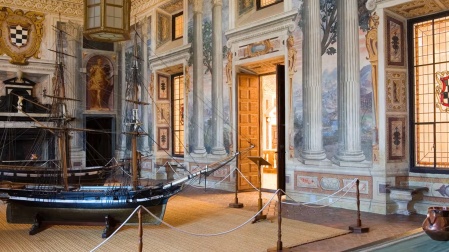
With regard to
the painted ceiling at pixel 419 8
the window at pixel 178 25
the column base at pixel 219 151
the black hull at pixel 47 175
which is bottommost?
the black hull at pixel 47 175

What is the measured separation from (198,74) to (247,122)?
245 centimetres

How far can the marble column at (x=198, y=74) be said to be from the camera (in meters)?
13.6

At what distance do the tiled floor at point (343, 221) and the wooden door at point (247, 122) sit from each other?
1665 mm

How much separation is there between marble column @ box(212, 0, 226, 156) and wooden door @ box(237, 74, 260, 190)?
69cm

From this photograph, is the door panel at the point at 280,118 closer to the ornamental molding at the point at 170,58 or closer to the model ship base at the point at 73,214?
the model ship base at the point at 73,214

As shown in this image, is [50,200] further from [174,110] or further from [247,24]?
[174,110]

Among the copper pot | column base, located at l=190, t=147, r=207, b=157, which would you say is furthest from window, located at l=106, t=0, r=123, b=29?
the copper pot

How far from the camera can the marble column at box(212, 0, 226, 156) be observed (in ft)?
41.9

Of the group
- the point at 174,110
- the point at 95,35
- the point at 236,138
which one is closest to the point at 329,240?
the point at 236,138

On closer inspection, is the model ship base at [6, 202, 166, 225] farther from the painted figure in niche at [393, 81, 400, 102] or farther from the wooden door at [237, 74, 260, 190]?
the painted figure in niche at [393, 81, 400, 102]

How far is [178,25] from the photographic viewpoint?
1591 cm

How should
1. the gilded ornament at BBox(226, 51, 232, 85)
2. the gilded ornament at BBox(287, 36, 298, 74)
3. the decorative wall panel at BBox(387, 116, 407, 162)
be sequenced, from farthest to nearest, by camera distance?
1. the gilded ornament at BBox(226, 51, 232, 85)
2. the gilded ornament at BBox(287, 36, 298, 74)
3. the decorative wall panel at BBox(387, 116, 407, 162)

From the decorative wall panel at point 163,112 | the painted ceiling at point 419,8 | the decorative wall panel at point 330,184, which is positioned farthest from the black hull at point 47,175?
the painted ceiling at point 419,8

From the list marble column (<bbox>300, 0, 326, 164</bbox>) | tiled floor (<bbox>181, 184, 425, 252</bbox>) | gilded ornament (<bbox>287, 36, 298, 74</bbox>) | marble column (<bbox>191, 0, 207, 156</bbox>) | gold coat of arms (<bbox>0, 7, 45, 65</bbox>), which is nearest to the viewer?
tiled floor (<bbox>181, 184, 425, 252</bbox>)
